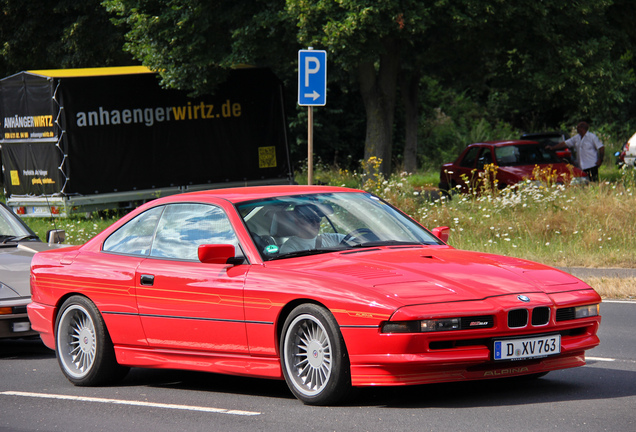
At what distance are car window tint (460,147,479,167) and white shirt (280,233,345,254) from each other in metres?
16.8

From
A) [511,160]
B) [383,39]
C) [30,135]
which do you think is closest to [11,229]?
[30,135]

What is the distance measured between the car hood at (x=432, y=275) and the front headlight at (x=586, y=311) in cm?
15

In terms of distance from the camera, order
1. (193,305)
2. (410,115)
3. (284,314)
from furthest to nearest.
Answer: (410,115) < (193,305) < (284,314)

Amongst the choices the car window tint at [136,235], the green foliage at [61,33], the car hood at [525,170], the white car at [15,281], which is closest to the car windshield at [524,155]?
the car hood at [525,170]

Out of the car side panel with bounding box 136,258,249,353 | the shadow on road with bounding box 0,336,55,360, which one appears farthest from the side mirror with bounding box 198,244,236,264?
the shadow on road with bounding box 0,336,55,360

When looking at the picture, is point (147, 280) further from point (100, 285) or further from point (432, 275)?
point (432, 275)

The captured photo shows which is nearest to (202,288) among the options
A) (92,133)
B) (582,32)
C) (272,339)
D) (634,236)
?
(272,339)

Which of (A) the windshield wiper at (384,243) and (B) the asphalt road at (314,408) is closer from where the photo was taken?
(B) the asphalt road at (314,408)

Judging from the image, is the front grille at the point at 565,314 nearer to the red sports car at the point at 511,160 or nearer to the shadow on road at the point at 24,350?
the shadow on road at the point at 24,350

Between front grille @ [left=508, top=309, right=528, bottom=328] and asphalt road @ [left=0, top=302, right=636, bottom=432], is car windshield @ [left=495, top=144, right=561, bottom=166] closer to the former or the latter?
asphalt road @ [left=0, top=302, right=636, bottom=432]

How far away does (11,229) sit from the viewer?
36.2 ft

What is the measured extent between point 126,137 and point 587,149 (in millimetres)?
10284

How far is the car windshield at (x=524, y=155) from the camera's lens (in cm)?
2247

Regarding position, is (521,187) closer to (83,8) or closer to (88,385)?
(88,385)
